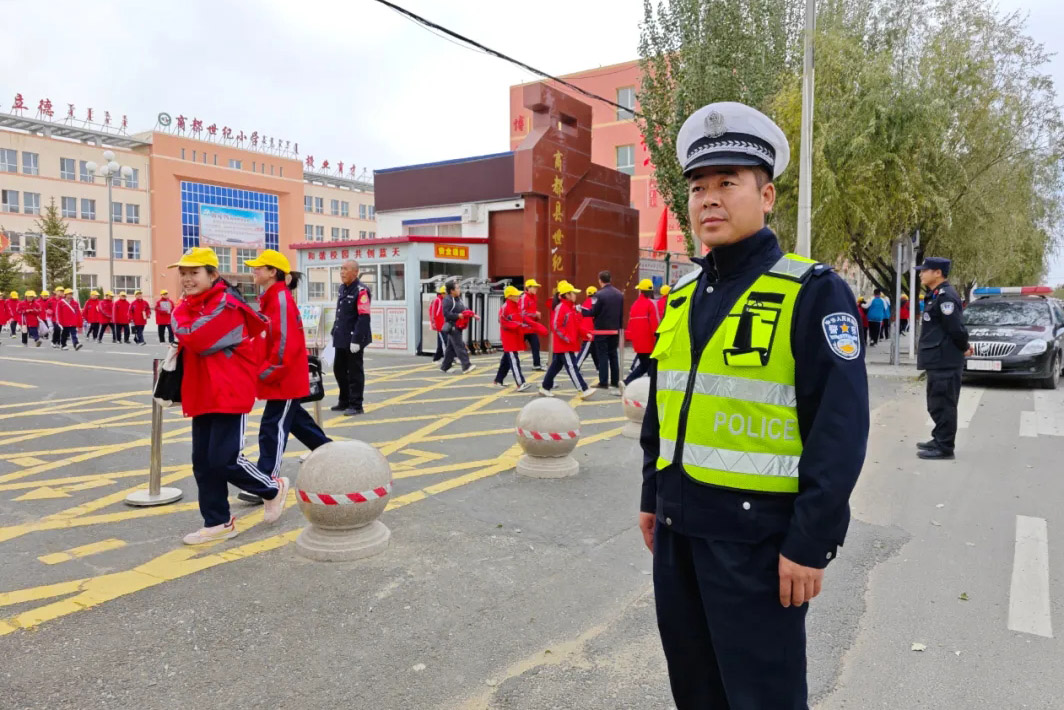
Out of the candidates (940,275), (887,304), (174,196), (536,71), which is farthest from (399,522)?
(174,196)

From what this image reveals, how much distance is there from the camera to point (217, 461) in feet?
15.8

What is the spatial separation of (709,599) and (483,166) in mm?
22867

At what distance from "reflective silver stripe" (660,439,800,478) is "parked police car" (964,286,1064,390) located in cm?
1190

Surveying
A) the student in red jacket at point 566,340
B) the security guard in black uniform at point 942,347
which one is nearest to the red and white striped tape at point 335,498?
the security guard in black uniform at point 942,347

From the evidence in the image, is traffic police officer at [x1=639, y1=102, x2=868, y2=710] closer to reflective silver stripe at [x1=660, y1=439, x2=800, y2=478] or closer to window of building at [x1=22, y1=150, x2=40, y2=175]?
reflective silver stripe at [x1=660, y1=439, x2=800, y2=478]

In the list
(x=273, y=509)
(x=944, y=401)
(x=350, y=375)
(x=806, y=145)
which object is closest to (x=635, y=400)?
(x=944, y=401)

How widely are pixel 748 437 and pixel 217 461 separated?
3936 mm

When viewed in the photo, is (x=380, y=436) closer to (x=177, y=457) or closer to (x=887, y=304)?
(x=177, y=457)

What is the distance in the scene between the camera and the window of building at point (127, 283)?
209ft

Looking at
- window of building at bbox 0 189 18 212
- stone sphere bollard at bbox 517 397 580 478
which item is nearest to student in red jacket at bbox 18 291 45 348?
stone sphere bollard at bbox 517 397 580 478

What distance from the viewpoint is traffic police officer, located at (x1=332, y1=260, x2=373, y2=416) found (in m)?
9.41

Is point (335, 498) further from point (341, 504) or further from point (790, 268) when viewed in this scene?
point (790, 268)

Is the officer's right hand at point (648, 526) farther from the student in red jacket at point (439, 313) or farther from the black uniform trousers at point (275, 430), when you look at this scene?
the student in red jacket at point (439, 313)

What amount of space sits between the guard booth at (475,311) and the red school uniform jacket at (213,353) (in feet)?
47.7
